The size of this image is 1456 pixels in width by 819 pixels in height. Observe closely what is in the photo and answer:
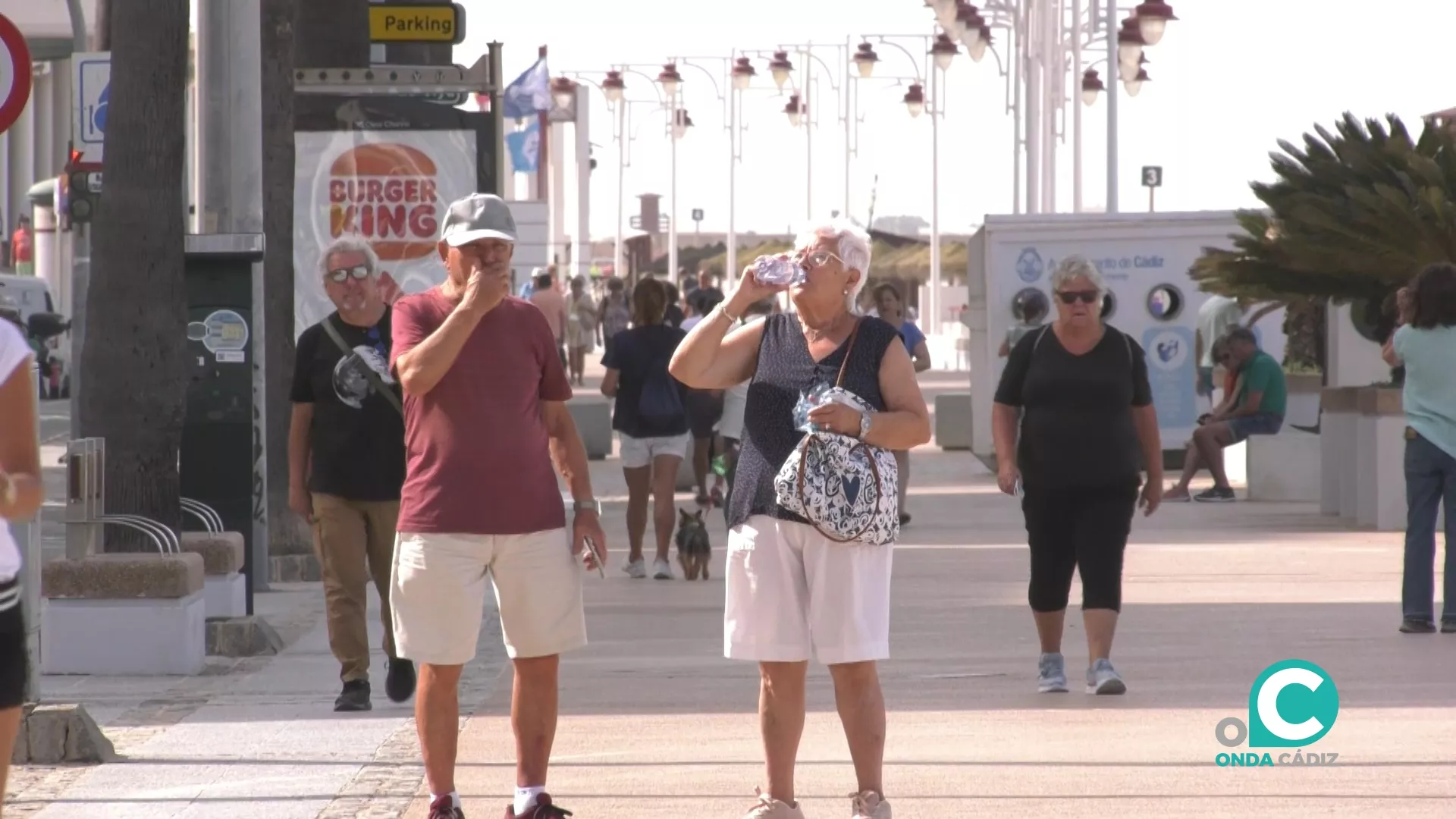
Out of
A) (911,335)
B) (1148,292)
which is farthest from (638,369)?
(1148,292)

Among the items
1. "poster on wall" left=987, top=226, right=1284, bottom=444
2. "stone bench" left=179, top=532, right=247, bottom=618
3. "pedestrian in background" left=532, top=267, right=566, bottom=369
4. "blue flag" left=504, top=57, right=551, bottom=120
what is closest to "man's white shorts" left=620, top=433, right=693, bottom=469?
"stone bench" left=179, top=532, right=247, bottom=618

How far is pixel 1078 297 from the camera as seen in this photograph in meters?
8.87

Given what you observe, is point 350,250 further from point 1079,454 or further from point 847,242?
point 1079,454

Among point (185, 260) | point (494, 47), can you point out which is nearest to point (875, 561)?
point (185, 260)

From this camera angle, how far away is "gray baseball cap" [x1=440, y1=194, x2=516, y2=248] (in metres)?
6.23

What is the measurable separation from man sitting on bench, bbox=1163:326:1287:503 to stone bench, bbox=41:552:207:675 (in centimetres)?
1081

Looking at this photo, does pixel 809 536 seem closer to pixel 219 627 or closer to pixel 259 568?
pixel 219 627

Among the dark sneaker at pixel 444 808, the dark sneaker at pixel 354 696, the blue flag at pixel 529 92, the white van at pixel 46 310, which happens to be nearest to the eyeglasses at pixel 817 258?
the dark sneaker at pixel 444 808

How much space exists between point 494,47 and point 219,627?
5133mm

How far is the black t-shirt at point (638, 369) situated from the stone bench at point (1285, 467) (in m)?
6.86

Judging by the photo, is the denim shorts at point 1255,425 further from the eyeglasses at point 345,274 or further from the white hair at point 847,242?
the white hair at point 847,242

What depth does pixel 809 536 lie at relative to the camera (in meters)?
6.21

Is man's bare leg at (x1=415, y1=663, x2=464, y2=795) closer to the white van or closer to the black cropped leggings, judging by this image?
the black cropped leggings

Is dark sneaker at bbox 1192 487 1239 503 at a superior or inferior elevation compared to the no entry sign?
inferior
